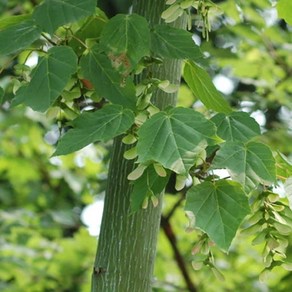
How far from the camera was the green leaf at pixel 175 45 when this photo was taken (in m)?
0.92

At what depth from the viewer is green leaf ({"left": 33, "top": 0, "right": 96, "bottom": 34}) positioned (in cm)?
87

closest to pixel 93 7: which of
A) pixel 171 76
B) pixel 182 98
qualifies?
pixel 171 76

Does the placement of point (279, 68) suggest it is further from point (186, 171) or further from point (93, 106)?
point (186, 171)

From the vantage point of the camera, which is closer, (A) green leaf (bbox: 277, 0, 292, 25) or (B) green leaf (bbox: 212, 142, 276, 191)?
(B) green leaf (bbox: 212, 142, 276, 191)

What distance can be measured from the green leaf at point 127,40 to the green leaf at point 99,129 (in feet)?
0.20

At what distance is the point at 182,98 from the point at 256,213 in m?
1.39

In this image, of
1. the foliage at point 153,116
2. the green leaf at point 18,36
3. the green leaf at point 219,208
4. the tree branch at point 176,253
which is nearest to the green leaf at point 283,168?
the foliage at point 153,116

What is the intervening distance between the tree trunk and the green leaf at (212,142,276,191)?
0.18 metres

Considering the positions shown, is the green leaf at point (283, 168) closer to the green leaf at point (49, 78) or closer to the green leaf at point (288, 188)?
the green leaf at point (288, 188)

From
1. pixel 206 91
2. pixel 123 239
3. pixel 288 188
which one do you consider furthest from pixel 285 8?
pixel 123 239

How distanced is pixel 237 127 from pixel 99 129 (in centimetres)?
17

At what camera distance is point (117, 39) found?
898mm

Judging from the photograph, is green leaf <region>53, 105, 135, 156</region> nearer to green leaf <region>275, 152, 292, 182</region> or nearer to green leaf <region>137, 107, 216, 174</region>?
green leaf <region>137, 107, 216, 174</region>

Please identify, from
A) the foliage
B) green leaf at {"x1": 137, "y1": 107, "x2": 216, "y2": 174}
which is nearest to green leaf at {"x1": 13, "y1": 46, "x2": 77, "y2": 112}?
the foliage
